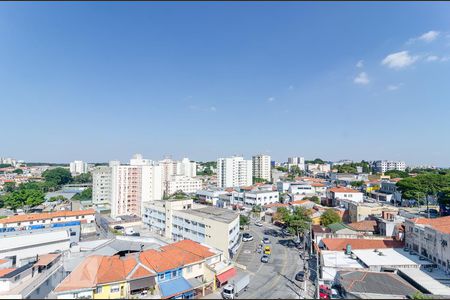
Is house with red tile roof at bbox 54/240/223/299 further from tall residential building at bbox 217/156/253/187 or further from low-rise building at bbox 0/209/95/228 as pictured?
tall residential building at bbox 217/156/253/187

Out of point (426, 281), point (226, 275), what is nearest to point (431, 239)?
point (426, 281)

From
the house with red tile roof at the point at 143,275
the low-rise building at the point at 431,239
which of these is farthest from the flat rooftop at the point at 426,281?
the house with red tile roof at the point at 143,275

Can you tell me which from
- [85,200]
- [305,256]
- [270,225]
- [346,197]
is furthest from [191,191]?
[305,256]

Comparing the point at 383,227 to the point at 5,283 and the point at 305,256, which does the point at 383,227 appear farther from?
the point at 5,283

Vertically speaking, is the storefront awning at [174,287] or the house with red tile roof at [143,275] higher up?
the house with red tile roof at [143,275]

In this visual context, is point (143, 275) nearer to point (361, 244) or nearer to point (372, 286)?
point (372, 286)

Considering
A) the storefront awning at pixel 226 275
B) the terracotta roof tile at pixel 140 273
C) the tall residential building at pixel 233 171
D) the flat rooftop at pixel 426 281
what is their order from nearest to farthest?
the flat rooftop at pixel 426 281, the terracotta roof tile at pixel 140 273, the storefront awning at pixel 226 275, the tall residential building at pixel 233 171

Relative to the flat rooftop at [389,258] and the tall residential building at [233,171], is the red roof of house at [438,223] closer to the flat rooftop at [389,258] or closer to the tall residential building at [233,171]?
the flat rooftop at [389,258]
